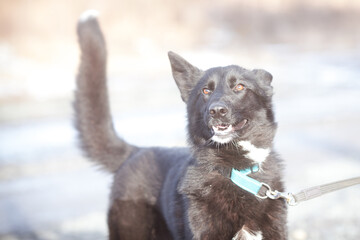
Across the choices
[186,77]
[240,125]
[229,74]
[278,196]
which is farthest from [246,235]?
[186,77]

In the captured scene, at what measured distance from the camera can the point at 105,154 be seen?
394 centimetres

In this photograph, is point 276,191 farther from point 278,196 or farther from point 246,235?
point 246,235

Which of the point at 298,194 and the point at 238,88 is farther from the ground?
the point at 238,88

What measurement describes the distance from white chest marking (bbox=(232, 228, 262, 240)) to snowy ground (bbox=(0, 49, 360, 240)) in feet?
5.10

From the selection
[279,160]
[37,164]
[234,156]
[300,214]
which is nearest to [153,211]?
[234,156]

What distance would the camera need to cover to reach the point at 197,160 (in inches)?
129

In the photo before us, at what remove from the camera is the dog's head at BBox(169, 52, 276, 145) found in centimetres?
309

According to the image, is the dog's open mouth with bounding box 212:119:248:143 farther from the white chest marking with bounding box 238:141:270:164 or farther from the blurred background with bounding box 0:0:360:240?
the blurred background with bounding box 0:0:360:240

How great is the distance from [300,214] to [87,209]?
2.42m

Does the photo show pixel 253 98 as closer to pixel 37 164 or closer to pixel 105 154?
pixel 105 154

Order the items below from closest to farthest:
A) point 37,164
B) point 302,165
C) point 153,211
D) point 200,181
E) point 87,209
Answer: point 200,181
point 153,211
point 87,209
point 302,165
point 37,164

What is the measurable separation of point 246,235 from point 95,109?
1.75m

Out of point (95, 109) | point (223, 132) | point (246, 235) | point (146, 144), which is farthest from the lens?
point (146, 144)

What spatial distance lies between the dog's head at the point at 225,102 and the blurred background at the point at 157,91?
119 cm
